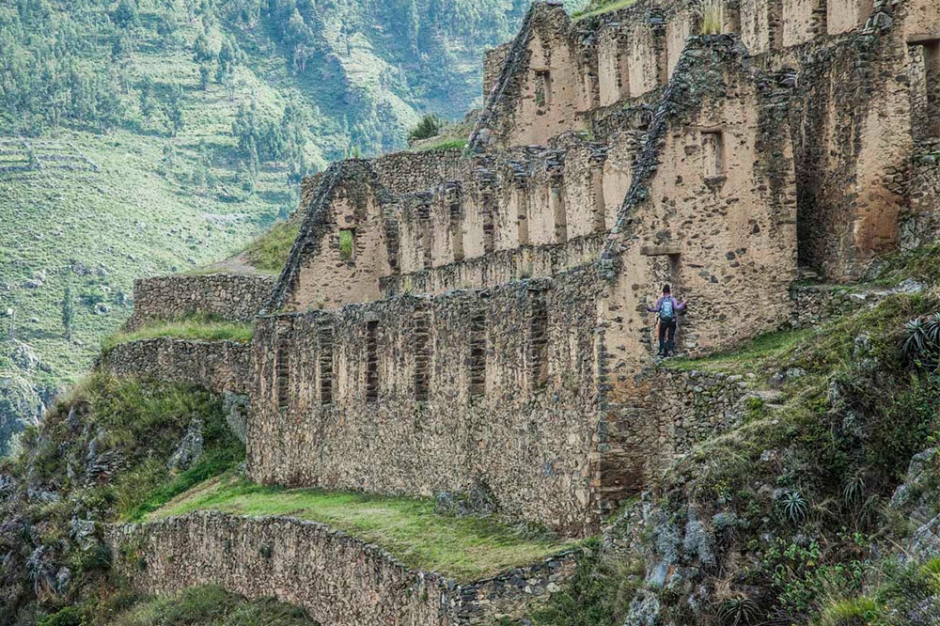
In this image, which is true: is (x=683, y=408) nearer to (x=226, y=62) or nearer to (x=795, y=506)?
(x=795, y=506)

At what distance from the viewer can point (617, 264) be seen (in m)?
26.3

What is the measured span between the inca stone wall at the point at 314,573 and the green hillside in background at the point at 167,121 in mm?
44726

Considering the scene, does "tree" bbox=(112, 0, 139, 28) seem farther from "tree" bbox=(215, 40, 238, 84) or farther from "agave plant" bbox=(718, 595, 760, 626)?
"agave plant" bbox=(718, 595, 760, 626)

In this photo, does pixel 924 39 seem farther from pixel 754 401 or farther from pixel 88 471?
pixel 88 471

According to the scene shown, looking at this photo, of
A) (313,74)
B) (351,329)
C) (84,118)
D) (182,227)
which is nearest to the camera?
(351,329)

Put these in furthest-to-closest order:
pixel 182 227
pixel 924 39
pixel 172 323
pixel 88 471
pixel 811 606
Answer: pixel 182 227 → pixel 172 323 → pixel 88 471 → pixel 924 39 → pixel 811 606

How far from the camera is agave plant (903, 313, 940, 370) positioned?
20.1 m

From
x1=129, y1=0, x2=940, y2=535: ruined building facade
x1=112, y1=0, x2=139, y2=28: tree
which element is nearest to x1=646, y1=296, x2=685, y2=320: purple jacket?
x1=129, y1=0, x2=940, y2=535: ruined building facade

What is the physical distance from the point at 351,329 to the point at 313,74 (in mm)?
108687

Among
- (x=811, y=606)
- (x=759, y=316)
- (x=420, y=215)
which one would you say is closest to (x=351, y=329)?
(x=420, y=215)

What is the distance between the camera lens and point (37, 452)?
50.1m

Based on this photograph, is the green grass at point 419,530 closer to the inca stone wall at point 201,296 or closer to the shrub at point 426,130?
the inca stone wall at point 201,296

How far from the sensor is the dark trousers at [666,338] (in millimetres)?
26125

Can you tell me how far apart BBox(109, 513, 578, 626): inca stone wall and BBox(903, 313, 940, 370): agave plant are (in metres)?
5.92
